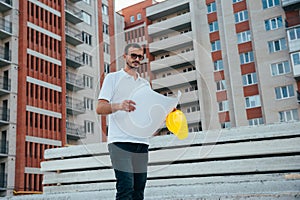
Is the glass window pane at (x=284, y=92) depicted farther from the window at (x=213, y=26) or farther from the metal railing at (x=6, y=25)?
the metal railing at (x=6, y=25)

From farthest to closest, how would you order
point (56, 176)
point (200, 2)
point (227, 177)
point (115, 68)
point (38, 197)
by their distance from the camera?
point (200, 2)
point (56, 176)
point (38, 197)
point (227, 177)
point (115, 68)

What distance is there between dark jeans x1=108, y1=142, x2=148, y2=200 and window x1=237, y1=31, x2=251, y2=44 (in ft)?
114

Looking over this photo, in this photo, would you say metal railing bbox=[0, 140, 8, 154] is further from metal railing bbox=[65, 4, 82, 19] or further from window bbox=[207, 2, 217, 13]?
window bbox=[207, 2, 217, 13]

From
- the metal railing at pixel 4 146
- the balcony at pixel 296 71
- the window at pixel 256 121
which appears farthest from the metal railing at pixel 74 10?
the balcony at pixel 296 71

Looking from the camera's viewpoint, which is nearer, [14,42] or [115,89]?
[115,89]

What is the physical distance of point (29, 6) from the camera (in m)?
33.8

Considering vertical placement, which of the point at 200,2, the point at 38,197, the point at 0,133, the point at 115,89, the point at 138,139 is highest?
the point at 200,2

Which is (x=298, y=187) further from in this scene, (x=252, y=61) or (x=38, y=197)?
(x=252, y=61)

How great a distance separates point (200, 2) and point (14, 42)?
20.2 meters

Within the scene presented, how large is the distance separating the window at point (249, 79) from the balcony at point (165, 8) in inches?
519

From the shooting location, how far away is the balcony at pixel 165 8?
44203 mm

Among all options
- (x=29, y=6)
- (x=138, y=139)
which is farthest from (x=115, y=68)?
(x=29, y=6)

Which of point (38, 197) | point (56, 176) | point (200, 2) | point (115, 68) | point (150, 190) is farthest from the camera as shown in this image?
point (200, 2)

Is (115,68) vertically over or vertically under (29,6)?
under
